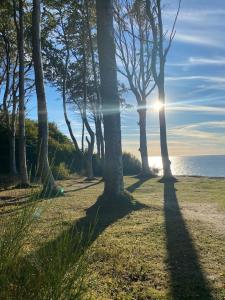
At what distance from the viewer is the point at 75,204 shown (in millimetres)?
12398

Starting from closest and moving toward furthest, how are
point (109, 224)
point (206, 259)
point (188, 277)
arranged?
point (188, 277) → point (206, 259) → point (109, 224)

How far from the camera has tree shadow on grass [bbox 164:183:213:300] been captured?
5.32m

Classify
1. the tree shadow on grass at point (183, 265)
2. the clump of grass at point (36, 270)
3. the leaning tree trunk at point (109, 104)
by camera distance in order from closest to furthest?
1. the clump of grass at point (36, 270)
2. the tree shadow on grass at point (183, 265)
3. the leaning tree trunk at point (109, 104)

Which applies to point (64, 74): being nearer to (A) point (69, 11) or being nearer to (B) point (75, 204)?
(A) point (69, 11)

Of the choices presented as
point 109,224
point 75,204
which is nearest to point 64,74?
point 75,204

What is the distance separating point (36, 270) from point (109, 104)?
326 inches

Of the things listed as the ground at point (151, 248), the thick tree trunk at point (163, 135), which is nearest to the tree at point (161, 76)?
the thick tree trunk at point (163, 135)

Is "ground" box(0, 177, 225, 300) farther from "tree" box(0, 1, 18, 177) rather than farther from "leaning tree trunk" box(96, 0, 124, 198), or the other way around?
"tree" box(0, 1, 18, 177)

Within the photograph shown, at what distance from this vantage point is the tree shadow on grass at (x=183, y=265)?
532cm

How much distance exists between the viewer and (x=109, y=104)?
11.6 metres

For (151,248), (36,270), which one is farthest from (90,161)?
(36,270)

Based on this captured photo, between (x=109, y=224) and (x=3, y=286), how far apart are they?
20.4 feet

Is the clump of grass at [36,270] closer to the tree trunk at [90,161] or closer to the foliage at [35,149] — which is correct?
the foliage at [35,149]

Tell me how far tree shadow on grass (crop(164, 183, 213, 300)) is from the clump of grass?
227 centimetres
